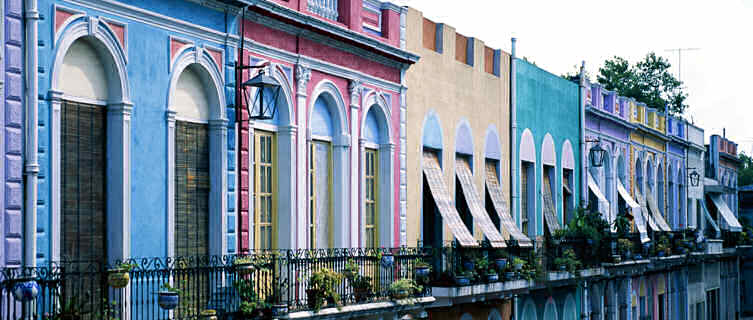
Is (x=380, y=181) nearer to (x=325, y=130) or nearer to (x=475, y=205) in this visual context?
(x=325, y=130)

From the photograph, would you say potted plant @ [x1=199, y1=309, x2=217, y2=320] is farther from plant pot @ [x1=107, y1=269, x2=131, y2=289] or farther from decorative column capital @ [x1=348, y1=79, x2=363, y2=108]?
decorative column capital @ [x1=348, y1=79, x2=363, y2=108]

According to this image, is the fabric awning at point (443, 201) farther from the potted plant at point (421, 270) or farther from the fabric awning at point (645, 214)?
the fabric awning at point (645, 214)

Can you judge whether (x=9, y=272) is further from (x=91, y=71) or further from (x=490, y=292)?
(x=490, y=292)

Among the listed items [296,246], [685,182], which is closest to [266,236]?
[296,246]

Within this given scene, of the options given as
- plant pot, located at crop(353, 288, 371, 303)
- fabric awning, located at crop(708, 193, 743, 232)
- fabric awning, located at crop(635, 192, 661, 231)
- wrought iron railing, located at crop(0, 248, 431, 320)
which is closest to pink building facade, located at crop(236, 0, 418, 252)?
wrought iron railing, located at crop(0, 248, 431, 320)

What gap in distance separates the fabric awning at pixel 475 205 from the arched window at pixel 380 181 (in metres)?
3.15

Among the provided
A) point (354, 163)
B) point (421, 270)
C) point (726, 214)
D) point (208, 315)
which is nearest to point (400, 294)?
point (421, 270)

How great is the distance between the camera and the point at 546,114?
96.3ft

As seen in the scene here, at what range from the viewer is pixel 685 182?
4628 cm

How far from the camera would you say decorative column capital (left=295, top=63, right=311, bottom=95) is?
17.8 metres

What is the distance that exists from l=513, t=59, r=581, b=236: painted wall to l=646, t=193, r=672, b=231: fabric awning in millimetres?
7728

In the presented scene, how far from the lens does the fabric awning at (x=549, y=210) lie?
96.2ft

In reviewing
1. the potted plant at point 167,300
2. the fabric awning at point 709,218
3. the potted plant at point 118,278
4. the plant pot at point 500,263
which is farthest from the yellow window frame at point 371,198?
the fabric awning at point 709,218

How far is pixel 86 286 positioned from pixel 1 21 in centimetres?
314
